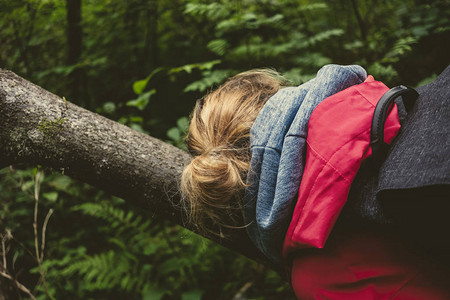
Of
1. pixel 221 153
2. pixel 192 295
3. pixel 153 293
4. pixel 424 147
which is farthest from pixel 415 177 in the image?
pixel 153 293

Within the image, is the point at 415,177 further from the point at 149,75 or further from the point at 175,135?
the point at 149,75

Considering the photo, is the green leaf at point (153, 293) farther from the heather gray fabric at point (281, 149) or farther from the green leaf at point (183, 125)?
the heather gray fabric at point (281, 149)

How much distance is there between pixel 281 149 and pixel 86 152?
3.03ft

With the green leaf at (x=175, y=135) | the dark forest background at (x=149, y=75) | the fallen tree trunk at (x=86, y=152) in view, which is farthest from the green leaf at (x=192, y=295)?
the green leaf at (x=175, y=135)

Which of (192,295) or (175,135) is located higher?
(175,135)

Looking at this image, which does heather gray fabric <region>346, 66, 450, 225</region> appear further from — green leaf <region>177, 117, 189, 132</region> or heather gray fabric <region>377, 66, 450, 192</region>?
green leaf <region>177, 117, 189, 132</region>

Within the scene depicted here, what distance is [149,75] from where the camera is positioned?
308 cm

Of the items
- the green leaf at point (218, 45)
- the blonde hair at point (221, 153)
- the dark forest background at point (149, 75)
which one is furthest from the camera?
the green leaf at point (218, 45)

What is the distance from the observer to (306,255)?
3.77ft

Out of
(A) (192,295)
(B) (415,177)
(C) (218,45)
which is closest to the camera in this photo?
(B) (415,177)

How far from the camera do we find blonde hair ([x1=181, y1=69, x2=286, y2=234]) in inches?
46.9

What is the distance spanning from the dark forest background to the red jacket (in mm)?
1009

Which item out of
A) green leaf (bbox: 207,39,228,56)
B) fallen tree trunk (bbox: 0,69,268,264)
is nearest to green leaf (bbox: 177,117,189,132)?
green leaf (bbox: 207,39,228,56)

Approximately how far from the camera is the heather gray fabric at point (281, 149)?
1.06 meters
